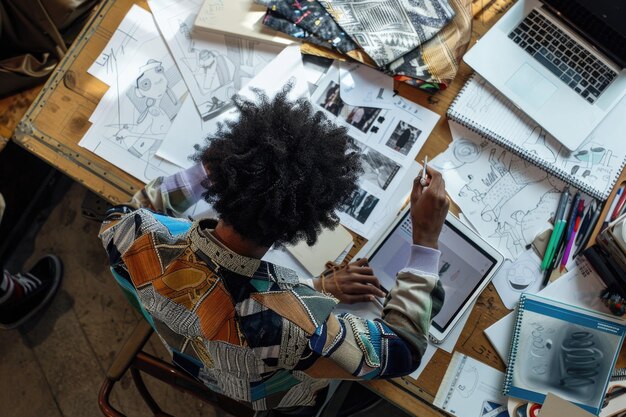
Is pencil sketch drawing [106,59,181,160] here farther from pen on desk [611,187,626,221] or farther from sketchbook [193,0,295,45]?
pen on desk [611,187,626,221]

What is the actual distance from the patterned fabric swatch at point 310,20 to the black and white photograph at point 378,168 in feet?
0.77

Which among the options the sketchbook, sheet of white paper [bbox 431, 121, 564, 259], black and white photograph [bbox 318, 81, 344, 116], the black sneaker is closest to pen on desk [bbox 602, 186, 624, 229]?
sheet of white paper [bbox 431, 121, 564, 259]

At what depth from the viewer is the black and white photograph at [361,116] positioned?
123 centimetres

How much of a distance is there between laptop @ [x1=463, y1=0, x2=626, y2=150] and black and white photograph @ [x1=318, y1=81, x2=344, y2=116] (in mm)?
284

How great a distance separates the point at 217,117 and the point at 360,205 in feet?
1.20

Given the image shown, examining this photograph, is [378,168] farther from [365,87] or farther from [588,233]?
[588,233]

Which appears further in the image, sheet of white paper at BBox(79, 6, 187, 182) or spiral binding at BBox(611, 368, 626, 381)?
sheet of white paper at BBox(79, 6, 187, 182)

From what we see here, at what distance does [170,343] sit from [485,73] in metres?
0.84

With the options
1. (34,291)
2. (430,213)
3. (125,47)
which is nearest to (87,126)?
(125,47)

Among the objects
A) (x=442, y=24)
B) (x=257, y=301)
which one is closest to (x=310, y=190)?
(x=257, y=301)

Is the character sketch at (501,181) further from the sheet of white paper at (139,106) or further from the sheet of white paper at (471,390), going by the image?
the sheet of white paper at (139,106)

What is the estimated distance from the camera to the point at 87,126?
1.24 metres

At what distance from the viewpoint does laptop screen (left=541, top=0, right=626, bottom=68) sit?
3.74 ft

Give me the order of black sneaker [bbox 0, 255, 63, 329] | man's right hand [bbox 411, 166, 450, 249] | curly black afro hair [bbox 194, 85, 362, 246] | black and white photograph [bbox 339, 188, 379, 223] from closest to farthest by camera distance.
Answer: curly black afro hair [bbox 194, 85, 362, 246]
man's right hand [bbox 411, 166, 450, 249]
black and white photograph [bbox 339, 188, 379, 223]
black sneaker [bbox 0, 255, 63, 329]
